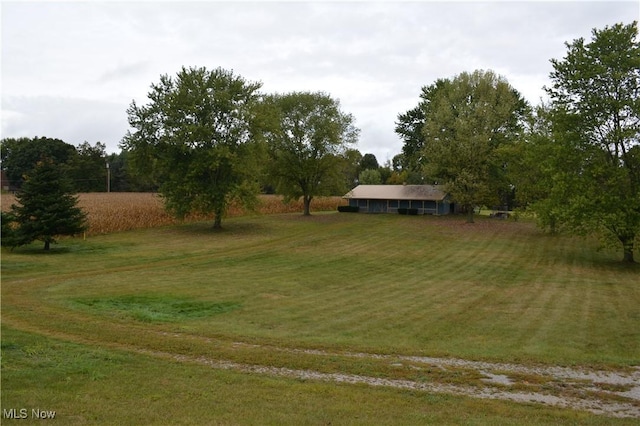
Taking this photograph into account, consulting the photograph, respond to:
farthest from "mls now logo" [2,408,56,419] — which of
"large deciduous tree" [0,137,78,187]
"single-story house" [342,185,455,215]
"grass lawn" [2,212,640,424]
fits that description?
"large deciduous tree" [0,137,78,187]

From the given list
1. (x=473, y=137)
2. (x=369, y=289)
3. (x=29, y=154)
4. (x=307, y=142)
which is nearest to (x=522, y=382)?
(x=369, y=289)

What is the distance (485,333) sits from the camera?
49.3 feet

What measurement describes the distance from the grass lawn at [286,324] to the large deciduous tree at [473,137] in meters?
16.2

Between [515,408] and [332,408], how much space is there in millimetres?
3226

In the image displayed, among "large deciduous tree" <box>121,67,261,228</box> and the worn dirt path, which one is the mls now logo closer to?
the worn dirt path

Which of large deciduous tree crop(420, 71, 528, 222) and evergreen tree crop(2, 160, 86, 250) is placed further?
large deciduous tree crop(420, 71, 528, 222)

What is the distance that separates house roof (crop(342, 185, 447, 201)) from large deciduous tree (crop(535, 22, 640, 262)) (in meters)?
31.7

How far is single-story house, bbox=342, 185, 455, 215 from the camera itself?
63562 millimetres

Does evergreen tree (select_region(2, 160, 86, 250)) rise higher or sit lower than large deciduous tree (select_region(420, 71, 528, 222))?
lower

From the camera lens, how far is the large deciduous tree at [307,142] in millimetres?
55562

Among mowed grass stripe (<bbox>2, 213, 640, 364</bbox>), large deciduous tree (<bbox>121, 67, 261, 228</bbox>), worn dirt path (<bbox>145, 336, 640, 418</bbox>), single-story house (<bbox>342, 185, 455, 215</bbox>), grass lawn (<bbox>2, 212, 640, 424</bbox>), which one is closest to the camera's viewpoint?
grass lawn (<bbox>2, 212, 640, 424</bbox>)

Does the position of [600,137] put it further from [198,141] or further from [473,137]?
[198,141]

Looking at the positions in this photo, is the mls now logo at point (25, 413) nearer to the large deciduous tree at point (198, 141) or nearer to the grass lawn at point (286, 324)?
the grass lawn at point (286, 324)

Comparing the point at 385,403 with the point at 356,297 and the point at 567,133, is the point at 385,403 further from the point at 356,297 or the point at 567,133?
the point at 567,133
